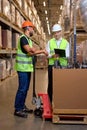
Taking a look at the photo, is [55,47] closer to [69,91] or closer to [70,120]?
[69,91]

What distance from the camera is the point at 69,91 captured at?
471 centimetres

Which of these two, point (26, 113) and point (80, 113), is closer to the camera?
point (80, 113)

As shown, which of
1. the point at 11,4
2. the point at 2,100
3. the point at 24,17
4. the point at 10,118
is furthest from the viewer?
the point at 24,17

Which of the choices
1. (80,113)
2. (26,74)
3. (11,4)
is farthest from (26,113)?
(11,4)

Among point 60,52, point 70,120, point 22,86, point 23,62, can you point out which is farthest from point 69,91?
point 23,62

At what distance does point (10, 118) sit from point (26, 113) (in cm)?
40

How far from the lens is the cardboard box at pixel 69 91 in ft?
15.4

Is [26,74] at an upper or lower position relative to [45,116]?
upper

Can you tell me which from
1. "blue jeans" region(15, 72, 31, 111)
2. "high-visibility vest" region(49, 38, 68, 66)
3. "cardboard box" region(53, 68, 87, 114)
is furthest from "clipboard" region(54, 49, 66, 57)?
"blue jeans" region(15, 72, 31, 111)

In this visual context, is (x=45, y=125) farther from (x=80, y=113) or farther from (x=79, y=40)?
(x=79, y=40)

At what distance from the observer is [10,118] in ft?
16.4


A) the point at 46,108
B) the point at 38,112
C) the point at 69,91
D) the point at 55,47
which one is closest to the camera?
the point at 69,91

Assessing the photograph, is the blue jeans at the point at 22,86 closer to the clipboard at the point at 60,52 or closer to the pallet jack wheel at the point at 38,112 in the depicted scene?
the pallet jack wheel at the point at 38,112

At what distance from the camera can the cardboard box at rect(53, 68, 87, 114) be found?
4.70 meters
